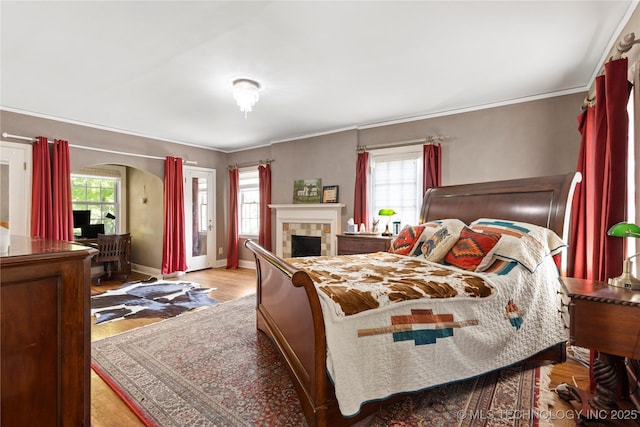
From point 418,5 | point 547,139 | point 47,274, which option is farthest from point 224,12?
point 547,139

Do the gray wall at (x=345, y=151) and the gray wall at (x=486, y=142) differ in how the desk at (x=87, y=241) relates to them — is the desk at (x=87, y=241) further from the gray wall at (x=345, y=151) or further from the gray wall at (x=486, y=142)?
the gray wall at (x=486, y=142)

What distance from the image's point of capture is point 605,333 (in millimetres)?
1532

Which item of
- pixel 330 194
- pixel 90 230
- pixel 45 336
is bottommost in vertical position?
pixel 45 336

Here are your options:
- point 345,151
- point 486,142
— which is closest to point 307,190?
point 345,151

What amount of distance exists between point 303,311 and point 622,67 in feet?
8.53

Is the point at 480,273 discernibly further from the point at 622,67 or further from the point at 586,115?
the point at 586,115

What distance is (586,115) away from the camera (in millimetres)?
2863

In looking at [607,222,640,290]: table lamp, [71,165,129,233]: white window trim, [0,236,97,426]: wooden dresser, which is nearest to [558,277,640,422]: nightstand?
[607,222,640,290]: table lamp

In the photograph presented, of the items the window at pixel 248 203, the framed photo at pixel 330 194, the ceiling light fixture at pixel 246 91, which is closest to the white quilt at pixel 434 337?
the ceiling light fixture at pixel 246 91

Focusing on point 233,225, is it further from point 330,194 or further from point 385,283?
point 385,283

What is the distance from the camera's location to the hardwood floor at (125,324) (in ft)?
5.75

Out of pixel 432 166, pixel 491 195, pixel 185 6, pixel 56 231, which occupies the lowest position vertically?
pixel 56 231

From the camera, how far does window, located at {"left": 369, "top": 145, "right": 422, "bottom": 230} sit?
173 inches

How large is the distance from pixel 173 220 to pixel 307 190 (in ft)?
8.69
